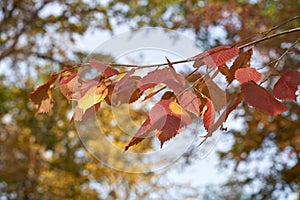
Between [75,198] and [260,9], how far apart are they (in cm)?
265

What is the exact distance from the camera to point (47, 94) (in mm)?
971

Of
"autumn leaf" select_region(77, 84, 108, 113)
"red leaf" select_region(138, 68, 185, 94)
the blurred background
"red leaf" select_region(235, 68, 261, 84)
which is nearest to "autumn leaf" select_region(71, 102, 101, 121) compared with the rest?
"autumn leaf" select_region(77, 84, 108, 113)

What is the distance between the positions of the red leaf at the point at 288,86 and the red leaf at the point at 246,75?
0.03 m

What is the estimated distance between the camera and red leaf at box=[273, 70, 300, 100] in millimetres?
809

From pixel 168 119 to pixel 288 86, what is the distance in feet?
0.62

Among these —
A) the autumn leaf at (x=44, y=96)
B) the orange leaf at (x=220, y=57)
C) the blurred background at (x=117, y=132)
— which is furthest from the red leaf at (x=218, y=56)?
the blurred background at (x=117, y=132)

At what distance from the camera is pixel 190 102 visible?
795 millimetres

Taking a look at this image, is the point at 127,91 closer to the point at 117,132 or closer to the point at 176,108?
the point at 176,108

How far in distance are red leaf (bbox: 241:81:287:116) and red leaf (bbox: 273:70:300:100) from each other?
0.05 metres

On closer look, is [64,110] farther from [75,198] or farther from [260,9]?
[260,9]

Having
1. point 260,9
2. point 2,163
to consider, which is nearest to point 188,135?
point 260,9

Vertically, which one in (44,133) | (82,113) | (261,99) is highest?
(44,133)

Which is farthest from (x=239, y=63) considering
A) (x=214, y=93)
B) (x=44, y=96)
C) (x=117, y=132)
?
(x=117, y=132)

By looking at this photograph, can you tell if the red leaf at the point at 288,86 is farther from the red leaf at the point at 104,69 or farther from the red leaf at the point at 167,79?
the red leaf at the point at 104,69
